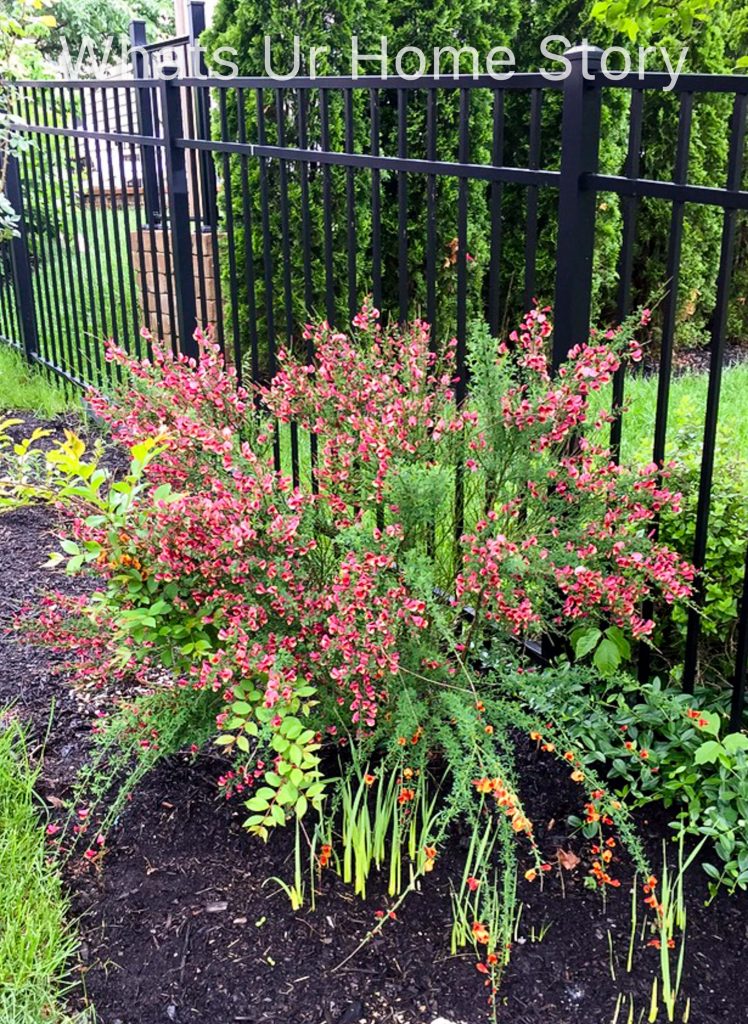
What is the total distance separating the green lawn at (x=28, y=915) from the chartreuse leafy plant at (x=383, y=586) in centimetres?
16

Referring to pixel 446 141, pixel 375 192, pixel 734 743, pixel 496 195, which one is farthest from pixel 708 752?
pixel 446 141

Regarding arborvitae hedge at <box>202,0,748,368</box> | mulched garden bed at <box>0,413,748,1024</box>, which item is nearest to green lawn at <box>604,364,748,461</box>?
arborvitae hedge at <box>202,0,748,368</box>

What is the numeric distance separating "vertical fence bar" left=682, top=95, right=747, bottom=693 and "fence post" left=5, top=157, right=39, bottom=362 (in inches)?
233

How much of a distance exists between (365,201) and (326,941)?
4.53m

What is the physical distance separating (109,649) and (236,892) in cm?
76

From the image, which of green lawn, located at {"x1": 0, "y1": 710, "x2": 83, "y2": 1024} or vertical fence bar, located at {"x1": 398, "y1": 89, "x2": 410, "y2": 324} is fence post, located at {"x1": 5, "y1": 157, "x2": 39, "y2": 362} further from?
green lawn, located at {"x1": 0, "y1": 710, "x2": 83, "y2": 1024}

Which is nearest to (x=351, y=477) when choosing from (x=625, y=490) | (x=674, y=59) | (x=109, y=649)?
(x=625, y=490)

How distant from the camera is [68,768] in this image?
2951 millimetres

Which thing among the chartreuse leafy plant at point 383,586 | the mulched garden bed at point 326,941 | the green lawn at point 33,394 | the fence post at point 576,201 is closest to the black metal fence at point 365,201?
the fence post at point 576,201

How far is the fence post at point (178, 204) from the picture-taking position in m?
4.52

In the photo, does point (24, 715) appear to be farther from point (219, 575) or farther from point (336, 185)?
point (336, 185)

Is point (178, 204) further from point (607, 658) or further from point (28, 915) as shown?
point (28, 915)

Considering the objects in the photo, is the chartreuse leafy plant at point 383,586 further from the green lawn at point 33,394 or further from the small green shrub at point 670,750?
the green lawn at point 33,394

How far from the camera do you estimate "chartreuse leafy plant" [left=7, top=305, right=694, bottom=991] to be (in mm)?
2285
